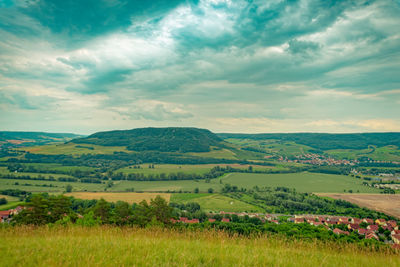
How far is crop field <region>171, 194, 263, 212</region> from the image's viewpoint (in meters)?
54.7

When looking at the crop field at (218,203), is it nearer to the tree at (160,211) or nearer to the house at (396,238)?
the house at (396,238)

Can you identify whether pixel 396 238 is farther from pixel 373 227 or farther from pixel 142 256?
pixel 142 256

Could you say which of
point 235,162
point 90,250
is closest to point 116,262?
point 90,250

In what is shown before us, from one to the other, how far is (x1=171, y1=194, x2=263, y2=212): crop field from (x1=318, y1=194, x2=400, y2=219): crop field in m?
28.4

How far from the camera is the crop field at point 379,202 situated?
51534mm

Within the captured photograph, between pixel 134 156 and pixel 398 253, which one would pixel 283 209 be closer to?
pixel 398 253

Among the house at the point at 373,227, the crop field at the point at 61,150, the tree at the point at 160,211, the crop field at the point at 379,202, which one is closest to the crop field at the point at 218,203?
the house at the point at 373,227

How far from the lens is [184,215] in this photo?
145 feet

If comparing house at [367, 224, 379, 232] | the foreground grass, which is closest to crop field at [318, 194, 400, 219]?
house at [367, 224, 379, 232]

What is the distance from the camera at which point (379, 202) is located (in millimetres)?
58844

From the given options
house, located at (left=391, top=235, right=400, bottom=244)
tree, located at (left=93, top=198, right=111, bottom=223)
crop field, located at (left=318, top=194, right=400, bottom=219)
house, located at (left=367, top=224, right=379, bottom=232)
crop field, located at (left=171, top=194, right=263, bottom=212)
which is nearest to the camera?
tree, located at (left=93, top=198, right=111, bottom=223)

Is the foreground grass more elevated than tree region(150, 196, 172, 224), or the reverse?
the foreground grass

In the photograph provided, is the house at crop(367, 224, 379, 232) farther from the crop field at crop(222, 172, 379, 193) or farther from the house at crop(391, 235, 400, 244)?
the crop field at crop(222, 172, 379, 193)

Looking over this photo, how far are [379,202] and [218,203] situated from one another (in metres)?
43.8
